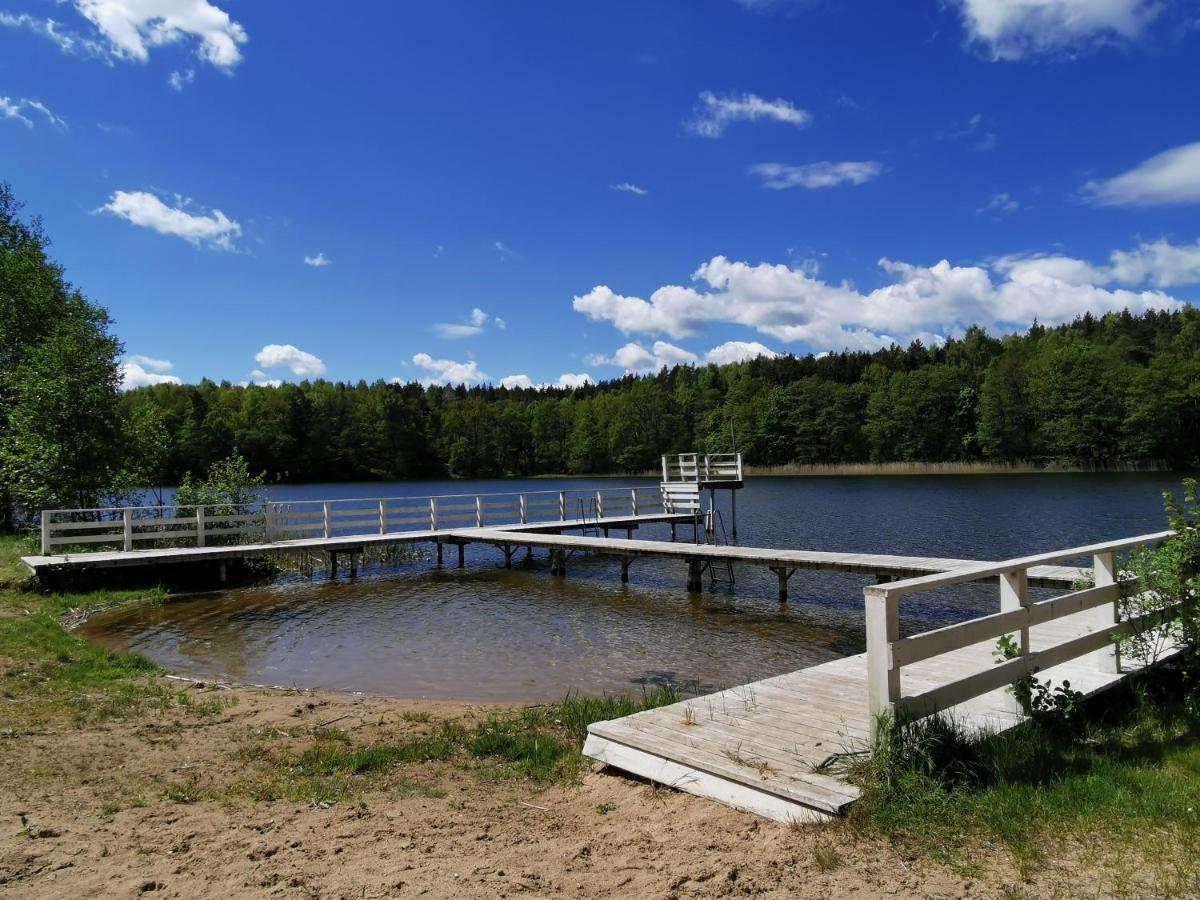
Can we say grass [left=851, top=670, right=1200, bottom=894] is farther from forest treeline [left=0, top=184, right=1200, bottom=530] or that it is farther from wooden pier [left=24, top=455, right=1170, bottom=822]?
forest treeline [left=0, top=184, right=1200, bottom=530]

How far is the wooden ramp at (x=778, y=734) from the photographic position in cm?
438

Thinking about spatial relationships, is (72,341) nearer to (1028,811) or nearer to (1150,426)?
(1028,811)

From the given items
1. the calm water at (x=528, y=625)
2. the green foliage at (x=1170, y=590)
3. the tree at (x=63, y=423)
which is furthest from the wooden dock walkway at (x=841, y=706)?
the tree at (x=63, y=423)

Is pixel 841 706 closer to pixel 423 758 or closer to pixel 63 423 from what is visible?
pixel 423 758

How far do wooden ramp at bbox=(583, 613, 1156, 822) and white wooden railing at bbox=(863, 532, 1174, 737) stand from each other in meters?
0.32

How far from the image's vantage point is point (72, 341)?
67.4ft

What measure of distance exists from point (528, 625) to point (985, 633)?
31.1 ft

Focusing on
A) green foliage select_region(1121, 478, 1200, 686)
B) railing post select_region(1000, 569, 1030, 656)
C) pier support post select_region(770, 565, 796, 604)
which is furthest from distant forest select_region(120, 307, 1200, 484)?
railing post select_region(1000, 569, 1030, 656)

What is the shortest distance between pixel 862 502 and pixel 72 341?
3681cm

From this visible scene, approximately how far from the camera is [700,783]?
185 inches

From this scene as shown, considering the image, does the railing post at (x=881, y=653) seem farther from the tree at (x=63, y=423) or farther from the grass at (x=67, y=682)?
the tree at (x=63, y=423)

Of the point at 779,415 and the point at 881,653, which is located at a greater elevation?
the point at 779,415


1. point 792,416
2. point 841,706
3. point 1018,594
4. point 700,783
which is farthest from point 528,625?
point 792,416

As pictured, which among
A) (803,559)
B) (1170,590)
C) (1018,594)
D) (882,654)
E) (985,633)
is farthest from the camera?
(803,559)
